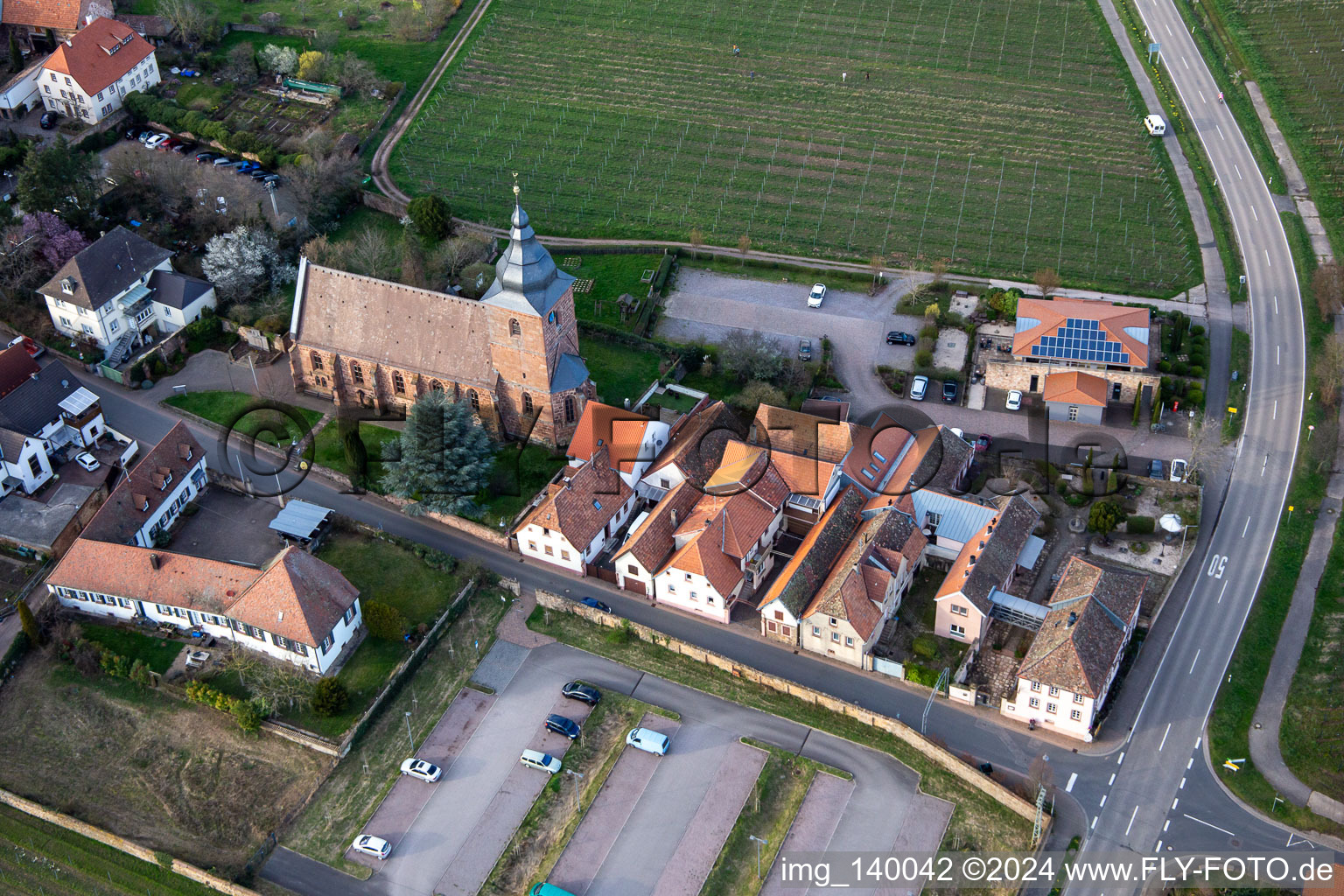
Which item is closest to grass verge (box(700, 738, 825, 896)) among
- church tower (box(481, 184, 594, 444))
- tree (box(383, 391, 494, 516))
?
tree (box(383, 391, 494, 516))

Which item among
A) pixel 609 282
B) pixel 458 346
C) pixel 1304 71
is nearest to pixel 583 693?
pixel 458 346

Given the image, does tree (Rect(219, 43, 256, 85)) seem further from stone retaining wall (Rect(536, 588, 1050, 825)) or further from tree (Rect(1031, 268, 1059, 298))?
tree (Rect(1031, 268, 1059, 298))

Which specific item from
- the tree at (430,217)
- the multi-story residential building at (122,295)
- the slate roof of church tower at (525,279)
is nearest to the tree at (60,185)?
the multi-story residential building at (122,295)

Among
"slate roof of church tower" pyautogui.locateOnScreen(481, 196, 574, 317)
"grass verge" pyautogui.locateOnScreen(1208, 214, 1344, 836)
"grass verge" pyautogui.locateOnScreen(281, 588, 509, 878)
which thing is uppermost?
"slate roof of church tower" pyautogui.locateOnScreen(481, 196, 574, 317)

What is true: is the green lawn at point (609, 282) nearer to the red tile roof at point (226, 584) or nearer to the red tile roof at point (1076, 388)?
the red tile roof at point (1076, 388)

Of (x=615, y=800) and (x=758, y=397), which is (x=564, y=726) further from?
(x=758, y=397)

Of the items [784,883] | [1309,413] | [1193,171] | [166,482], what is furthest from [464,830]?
[1193,171]
